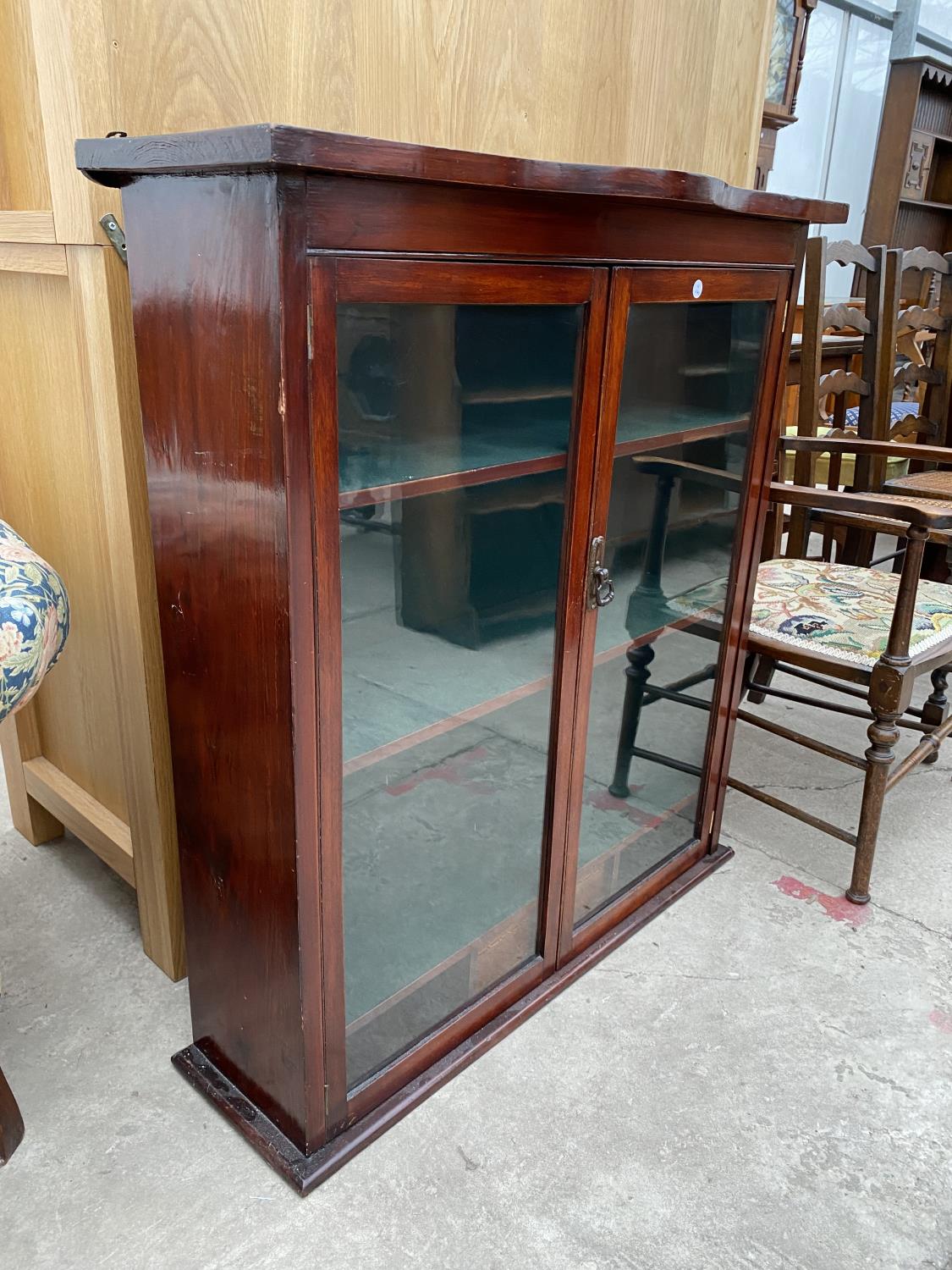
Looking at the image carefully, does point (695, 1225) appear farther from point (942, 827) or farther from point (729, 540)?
point (942, 827)

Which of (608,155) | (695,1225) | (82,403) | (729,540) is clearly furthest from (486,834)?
(608,155)

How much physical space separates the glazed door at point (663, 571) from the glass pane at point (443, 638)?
78 mm

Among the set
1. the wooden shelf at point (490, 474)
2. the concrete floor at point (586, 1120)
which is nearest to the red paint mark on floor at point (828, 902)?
the concrete floor at point (586, 1120)

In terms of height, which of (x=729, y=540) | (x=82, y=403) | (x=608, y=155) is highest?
(x=608, y=155)

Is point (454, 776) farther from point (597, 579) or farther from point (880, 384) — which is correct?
point (880, 384)

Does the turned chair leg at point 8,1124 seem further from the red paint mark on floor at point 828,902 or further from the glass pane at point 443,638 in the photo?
the red paint mark on floor at point 828,902

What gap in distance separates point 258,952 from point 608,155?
130 cm

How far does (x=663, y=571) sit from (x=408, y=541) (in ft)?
1.80

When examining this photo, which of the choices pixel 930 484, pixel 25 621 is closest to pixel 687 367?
pixel 25 621

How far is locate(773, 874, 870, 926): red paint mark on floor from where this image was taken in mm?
1681

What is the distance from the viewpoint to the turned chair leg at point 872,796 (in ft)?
5.40

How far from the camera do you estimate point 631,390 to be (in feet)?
4.08

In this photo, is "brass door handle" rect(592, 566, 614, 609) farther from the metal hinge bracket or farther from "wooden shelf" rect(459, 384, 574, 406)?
the metal hinge bracket

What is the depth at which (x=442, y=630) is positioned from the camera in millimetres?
1184
